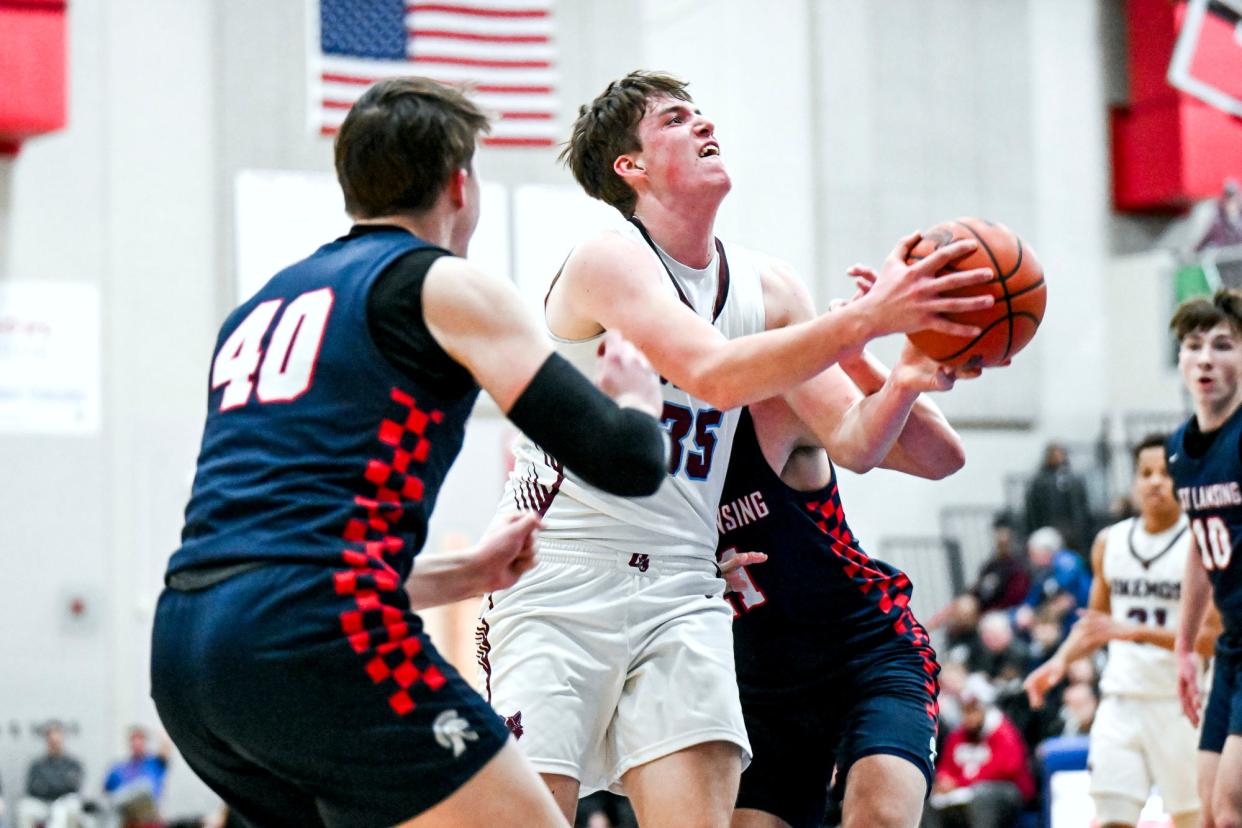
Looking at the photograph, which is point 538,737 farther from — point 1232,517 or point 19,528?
point 19,528

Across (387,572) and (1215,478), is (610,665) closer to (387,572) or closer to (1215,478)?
(387,572)

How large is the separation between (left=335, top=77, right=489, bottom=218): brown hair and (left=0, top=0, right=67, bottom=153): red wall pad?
14462 mm

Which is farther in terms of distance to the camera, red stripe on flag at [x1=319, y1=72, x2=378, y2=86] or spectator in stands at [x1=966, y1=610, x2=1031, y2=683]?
red stripe on flag at [x1=319, y1=72, x2=378, y2=86]

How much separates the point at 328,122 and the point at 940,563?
8496 mm

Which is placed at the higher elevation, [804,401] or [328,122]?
[328,122]

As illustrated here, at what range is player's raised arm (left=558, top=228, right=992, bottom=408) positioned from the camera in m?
3.69

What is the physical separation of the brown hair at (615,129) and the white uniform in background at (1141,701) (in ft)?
16.2

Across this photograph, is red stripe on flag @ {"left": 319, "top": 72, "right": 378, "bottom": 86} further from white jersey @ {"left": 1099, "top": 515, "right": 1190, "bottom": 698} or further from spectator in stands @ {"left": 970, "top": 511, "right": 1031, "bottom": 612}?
white jersey @ {"left": 1099, "top": 515, "right": 1190, "bottom": 698}

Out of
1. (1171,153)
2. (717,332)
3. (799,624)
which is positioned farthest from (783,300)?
(1171,153)

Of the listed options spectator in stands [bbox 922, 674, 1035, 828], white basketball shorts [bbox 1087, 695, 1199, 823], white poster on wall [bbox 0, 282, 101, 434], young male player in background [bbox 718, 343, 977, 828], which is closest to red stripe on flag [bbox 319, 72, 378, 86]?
Answer: white poster on wall [bbox 0, 282, 101, 434]

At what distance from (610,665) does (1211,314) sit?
4039mm

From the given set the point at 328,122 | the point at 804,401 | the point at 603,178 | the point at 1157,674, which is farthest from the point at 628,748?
the point at 328,122

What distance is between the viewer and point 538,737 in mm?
4117

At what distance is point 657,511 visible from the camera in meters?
4.29
